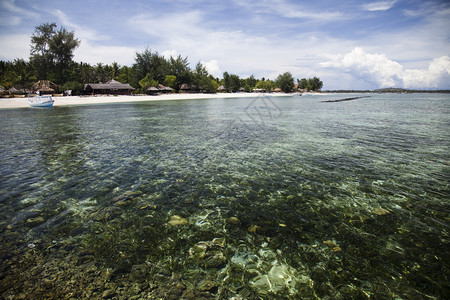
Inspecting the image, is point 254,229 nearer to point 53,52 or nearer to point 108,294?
point 108,294

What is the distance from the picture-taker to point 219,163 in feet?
32.9

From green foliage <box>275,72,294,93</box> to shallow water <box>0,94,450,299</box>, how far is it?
181058mm

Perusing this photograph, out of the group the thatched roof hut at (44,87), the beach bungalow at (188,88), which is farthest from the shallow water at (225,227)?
the beach bungalow at (188,88)

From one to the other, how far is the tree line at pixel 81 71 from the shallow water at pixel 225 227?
3771 inches

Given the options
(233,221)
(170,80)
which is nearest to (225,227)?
(233,221)

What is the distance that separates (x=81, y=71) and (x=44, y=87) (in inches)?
1243

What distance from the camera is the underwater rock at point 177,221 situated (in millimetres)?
5445

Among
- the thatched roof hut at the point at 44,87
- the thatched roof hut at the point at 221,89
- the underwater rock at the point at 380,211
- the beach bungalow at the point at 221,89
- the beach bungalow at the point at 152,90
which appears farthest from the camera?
the thatched roof hut at the point at 221,89

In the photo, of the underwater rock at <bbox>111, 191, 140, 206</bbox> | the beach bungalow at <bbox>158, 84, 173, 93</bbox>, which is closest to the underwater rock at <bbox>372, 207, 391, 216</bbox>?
the underwater rock at <bbox>111, 191, 140, 206</bbox>

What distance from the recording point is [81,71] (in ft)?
351

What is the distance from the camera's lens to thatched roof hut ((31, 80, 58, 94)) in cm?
7806

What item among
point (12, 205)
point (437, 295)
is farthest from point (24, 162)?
point (437, 295)

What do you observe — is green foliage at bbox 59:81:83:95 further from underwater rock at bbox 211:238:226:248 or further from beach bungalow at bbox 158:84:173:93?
underwater rock at bbox 211:238:226:248

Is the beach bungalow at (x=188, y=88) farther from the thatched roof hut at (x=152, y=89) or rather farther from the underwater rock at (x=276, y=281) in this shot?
the underwater rock at (x=276, y=281)
